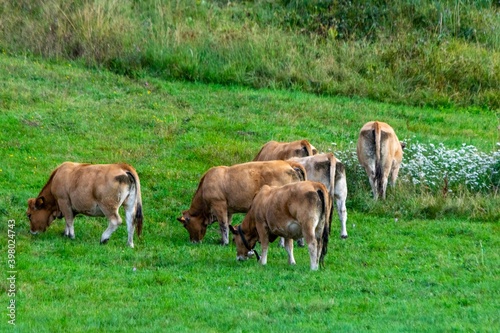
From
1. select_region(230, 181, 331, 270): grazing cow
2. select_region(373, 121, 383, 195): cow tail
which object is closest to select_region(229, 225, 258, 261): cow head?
select_region(230, 181, 331, 270): grazing cow

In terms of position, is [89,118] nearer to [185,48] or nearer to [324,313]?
[185,48]

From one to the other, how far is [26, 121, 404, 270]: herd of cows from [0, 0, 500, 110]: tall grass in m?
9.69

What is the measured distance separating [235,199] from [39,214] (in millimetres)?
3386

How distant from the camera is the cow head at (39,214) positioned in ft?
54.8

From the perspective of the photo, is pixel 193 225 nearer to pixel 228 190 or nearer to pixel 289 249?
pixel 228 190

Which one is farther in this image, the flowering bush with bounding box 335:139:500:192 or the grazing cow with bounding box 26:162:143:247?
the flowering bush with bounding box 335:139:500:192

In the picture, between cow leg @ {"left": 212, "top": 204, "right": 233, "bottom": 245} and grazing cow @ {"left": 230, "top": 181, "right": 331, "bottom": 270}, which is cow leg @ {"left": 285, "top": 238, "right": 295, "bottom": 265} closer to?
grazing cow @ {"left": 230, "top": 181, "right": 331, "bottom": 270}

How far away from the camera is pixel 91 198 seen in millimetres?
16109

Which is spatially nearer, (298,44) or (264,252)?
(264,252)

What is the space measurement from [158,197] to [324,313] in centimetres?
763

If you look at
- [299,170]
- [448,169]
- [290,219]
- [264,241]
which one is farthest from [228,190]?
[448,169]

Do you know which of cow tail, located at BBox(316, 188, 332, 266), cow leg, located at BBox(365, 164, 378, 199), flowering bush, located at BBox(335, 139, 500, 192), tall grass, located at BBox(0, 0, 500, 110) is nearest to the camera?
cow tail, located at BBox(316, 188, 332, 266)

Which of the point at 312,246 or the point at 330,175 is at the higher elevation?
the point at 312,246

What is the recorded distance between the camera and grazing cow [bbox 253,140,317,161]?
60.0 feet
